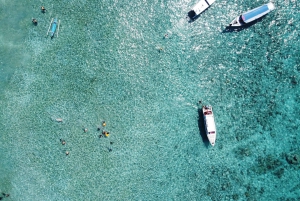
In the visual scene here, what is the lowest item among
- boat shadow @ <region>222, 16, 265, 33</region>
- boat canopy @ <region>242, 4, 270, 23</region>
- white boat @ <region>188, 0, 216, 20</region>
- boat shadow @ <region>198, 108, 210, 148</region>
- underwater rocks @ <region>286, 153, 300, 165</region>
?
underwater rocks @ <region>286, 153, 300, 165</region>

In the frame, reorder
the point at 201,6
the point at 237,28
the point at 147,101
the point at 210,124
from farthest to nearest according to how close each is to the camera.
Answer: the point at 147,101 < the point at 237,28 < the point at 201,6 < the point at 210,124

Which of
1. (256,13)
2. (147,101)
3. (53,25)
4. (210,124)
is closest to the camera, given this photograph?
(256,13)

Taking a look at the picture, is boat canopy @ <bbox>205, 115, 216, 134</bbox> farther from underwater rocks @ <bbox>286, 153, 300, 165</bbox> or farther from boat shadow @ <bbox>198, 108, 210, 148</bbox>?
underwater rocks @ <bbox>286, 153, 300, 165</bbox>

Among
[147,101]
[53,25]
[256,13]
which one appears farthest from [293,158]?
[53,25]

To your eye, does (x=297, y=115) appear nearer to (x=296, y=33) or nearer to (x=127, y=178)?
(x=296, y=33)

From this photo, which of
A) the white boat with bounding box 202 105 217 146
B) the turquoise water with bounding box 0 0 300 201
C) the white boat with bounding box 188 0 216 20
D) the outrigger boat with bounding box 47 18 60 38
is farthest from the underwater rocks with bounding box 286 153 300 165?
the outrigger boat with bounding box 47 18 60 38

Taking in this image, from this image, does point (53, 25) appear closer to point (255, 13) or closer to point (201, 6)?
point (201, 6)
